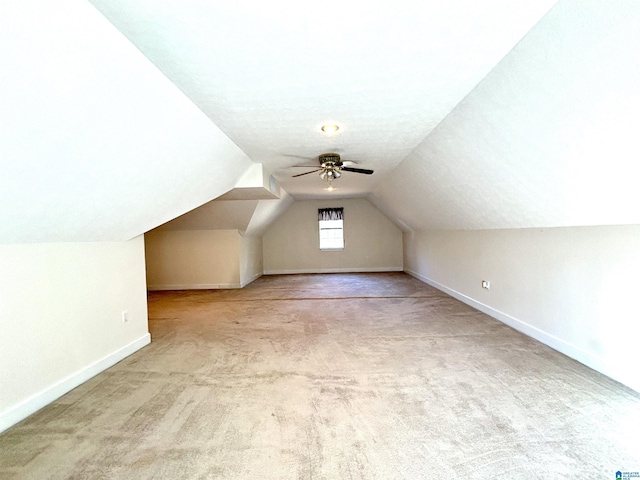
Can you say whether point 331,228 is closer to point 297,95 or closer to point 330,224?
point 330,224

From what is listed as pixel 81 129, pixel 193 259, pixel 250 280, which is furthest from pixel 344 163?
pixel 250 280

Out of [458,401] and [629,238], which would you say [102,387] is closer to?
[458,401]

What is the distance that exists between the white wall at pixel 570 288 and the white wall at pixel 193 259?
491 centimetres

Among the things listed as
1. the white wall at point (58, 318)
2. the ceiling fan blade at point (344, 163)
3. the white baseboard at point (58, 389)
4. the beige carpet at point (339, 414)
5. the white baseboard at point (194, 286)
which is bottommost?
the beige carpet at point (339, 414)

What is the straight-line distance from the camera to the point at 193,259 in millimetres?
7105

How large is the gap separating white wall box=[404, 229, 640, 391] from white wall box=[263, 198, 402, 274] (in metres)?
4.55

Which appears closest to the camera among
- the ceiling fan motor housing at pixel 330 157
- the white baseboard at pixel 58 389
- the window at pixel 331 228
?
the white baseboard at pixel 58 389

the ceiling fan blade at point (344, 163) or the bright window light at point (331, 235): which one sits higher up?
the ceiling fan blade at point (344, 163)

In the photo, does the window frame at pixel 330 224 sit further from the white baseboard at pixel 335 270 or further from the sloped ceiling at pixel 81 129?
the sloped ceiling at pixel 81 129

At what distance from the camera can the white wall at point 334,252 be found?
939 cm

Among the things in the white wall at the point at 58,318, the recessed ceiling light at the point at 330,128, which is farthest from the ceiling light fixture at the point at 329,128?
the white wall at the point at 58,318

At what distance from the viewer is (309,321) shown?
14.1 ft

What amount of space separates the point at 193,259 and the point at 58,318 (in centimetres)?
472

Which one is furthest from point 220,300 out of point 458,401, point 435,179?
point 458,401
